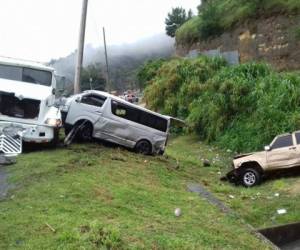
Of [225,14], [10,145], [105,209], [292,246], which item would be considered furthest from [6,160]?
[225,14]

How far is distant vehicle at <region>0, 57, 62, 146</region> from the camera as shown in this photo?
1600 centimetres

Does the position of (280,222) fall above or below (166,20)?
below

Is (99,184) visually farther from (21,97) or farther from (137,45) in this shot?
(137,45)

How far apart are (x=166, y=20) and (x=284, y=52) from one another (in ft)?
136

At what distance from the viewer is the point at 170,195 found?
1218 cm

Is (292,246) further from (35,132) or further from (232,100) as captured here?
(232,100)

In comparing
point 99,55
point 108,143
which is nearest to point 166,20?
point 99,55

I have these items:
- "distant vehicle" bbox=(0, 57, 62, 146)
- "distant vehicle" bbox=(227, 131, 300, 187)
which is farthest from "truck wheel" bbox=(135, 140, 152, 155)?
"distant vehicle" bbox=(227, 131, 300, 187)

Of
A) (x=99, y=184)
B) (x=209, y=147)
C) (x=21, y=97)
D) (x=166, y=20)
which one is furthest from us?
(x=166, y=20)

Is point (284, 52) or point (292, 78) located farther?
point (284, 52)

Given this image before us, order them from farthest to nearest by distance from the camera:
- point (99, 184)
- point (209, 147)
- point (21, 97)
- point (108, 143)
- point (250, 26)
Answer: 1. point (250, 26)
2. point (209, 147)
3. point (108, 143)
4. point (21, 97)
5. point (99, 184)

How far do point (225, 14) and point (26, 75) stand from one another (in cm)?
2270

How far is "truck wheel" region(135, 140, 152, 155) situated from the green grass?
2984 millimetres

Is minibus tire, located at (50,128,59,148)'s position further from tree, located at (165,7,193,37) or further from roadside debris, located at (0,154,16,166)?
tree, located at (165,7,193,37)
